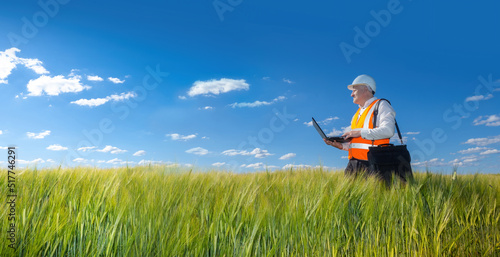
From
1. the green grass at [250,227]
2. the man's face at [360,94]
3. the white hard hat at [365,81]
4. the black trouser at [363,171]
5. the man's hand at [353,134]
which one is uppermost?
the white hard hat at [365,81]

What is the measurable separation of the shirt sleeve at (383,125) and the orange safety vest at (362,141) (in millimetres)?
165

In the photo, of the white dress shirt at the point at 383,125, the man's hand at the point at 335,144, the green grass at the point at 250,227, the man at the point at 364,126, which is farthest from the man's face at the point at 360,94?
the green grass at the point at 250,227

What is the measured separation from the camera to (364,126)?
5.03m

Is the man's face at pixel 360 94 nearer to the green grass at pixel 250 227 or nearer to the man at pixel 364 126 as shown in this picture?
the man at pixel 364 126

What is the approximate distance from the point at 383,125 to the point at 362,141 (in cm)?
50

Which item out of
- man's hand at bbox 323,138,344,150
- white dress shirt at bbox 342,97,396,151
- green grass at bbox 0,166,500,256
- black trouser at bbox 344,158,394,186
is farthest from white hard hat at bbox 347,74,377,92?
green grass at bbox 0,166,500,256

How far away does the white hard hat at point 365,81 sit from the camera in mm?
5215

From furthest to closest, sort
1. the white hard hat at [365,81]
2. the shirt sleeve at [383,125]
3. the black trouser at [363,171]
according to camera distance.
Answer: the white hard hat at [365,81], the shirt sleeve at [383,125], the black trouser at [363,171]

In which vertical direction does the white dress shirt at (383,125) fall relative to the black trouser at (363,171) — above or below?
above

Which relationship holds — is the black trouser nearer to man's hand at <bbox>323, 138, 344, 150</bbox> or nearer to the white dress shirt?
man's hand at <bbox>323, 138, 344, 150</bbox>

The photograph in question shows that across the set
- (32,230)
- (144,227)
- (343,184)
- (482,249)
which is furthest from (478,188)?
(32,230)

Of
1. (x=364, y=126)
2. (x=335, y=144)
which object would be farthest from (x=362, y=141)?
(x=335, y=144)

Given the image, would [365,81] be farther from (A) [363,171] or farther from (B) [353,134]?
(A) [363,171]

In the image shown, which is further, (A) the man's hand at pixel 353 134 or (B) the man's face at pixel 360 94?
(B) the man's face at pixel 360 94
